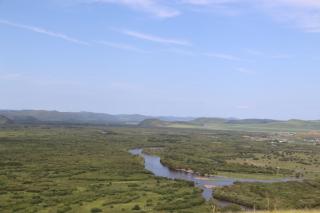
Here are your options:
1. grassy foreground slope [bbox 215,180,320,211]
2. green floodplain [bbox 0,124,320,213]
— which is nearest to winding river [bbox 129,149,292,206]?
green floodplain [bbox 0,124,320,213]

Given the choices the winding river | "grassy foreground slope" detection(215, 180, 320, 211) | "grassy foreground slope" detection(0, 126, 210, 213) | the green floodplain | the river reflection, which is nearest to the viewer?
"grassy foreground slope" detection(0, 126, 210, 213)

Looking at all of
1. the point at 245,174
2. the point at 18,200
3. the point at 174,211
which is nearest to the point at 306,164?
the point at 245,174

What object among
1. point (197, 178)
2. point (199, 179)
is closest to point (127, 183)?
point (199, 179)

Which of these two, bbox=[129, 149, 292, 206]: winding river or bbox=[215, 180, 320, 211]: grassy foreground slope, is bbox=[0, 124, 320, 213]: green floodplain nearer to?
bbox=[215, 180, 320, 211]: grassy foreground slope

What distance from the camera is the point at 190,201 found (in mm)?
55312

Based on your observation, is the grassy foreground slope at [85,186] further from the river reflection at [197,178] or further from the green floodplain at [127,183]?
the river reflection at [197,178]

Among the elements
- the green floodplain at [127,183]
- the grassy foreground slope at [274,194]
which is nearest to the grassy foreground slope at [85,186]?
the green floodplain at [127,183]

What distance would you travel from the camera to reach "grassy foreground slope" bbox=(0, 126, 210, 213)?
52594mm

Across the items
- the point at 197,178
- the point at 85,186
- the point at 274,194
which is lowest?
the point at 197,178

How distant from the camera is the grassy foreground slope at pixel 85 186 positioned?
52.6 meters

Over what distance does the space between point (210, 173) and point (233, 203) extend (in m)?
29.1

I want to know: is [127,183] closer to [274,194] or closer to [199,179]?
[199,179]

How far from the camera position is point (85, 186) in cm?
6688

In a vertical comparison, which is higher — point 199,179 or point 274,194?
point 274,194
